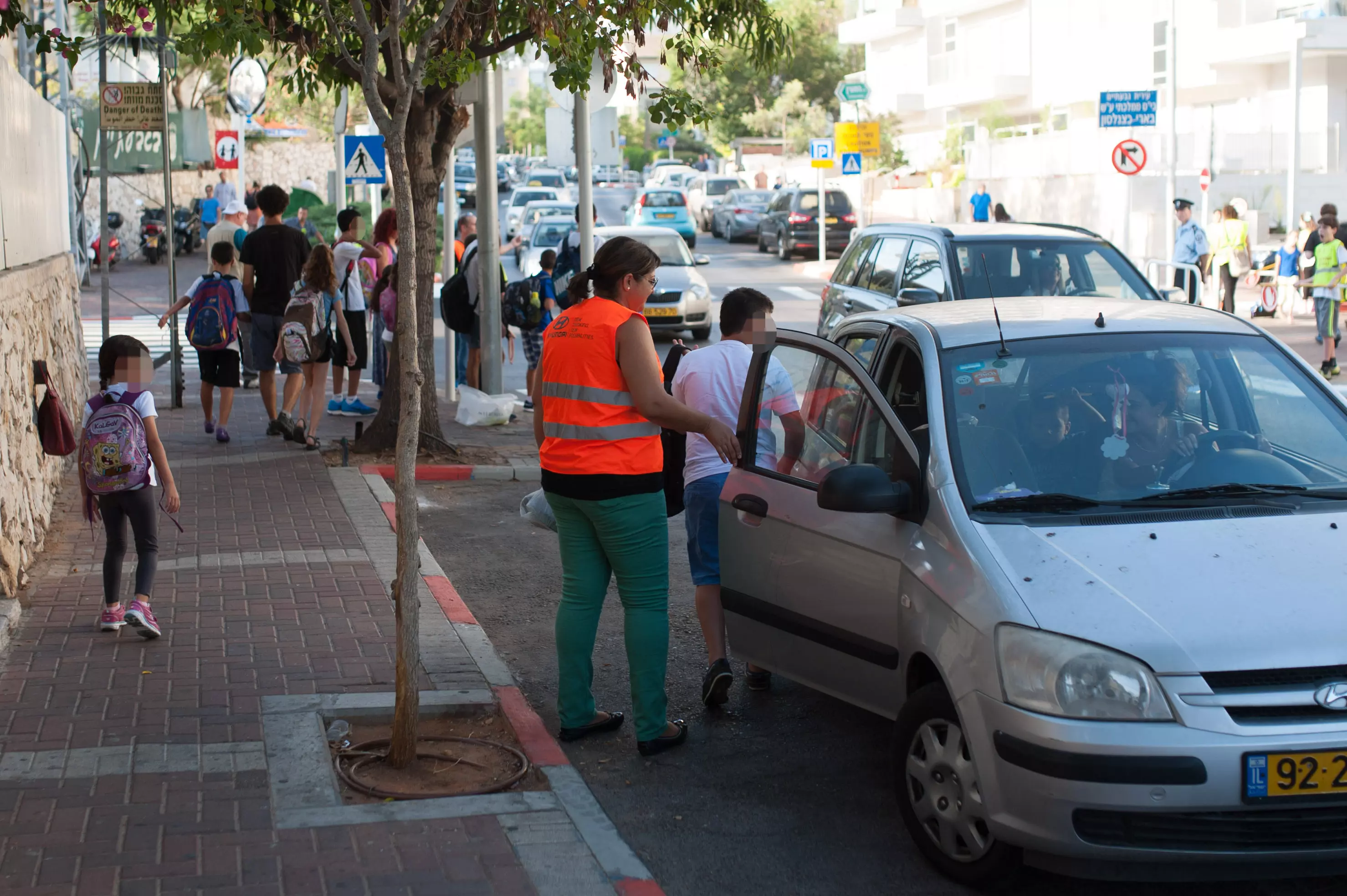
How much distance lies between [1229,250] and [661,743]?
61.8 feet

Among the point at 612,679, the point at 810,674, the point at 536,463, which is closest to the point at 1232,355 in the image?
the point at 810,674

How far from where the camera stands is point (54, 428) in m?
7.04

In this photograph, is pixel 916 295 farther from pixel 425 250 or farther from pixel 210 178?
pixel 210 178

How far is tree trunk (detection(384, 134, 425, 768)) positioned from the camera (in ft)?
17.2

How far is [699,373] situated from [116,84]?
9973 mm

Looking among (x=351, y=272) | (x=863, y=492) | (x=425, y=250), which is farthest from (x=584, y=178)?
(x=863, y=492)

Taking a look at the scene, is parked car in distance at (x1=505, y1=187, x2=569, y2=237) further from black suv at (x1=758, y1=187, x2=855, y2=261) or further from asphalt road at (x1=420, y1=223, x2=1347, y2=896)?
asphalt road at (x1=420, y1=223, x2=1347, y2=896)

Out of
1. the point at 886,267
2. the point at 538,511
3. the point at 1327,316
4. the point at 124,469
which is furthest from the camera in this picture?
the point at 1327,316

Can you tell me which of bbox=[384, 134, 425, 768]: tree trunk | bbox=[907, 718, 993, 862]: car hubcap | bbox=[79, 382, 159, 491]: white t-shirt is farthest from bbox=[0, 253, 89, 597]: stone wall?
bbox=[907, 718, 993, 862]: car hubcap

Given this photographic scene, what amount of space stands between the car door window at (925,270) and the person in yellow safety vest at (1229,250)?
11.0 metres

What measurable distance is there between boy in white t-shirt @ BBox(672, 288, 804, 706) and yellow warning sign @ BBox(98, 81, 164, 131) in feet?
31.2

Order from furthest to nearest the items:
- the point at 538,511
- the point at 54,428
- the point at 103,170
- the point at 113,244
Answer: the point at 113,244
the point at 103,170
the point at 54,428
the point at 538,511

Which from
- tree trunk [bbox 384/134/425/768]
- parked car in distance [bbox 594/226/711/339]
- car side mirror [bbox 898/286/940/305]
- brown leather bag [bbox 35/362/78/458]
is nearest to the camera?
tree trunk [bbox 384/134/425/768]

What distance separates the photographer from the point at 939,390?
5.04 metres
